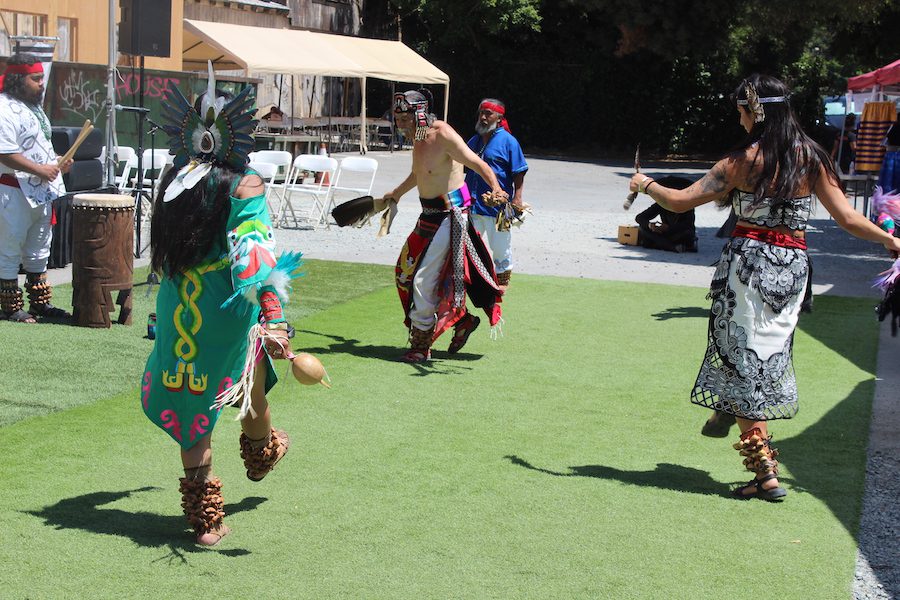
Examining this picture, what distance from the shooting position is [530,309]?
10.2 metres

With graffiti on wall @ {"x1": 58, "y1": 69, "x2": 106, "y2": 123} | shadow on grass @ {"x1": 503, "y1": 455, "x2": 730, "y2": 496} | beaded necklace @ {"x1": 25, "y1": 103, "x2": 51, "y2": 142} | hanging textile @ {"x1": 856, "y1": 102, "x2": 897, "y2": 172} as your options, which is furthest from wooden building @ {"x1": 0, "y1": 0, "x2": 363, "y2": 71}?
hanging textile @ {"x1": 856, "y1": 102, "x2": 897, "y2": 172}

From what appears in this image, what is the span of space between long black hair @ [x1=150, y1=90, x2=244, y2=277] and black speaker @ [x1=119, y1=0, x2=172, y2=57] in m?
8.02

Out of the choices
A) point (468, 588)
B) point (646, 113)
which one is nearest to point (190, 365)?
point (468, 588)

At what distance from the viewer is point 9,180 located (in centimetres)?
826

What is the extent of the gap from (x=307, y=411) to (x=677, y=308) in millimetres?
5137

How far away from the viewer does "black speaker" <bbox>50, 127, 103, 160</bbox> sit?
11375 millimetres

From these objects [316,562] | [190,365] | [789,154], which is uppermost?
[789,154]

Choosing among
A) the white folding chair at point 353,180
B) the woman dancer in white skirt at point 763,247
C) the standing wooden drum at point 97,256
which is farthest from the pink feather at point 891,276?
the white folding chair at point 353,180

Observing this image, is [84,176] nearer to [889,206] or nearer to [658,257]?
[658,257]

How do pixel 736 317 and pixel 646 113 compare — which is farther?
pixel 646 113

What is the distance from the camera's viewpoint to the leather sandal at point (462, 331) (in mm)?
8188

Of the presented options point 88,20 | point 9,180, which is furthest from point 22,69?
point 88,20

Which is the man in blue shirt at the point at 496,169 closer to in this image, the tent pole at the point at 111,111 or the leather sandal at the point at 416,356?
the leather sandal at the point at 416,356

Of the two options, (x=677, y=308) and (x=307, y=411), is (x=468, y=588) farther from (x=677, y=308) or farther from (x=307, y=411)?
(x=677, y=308)
